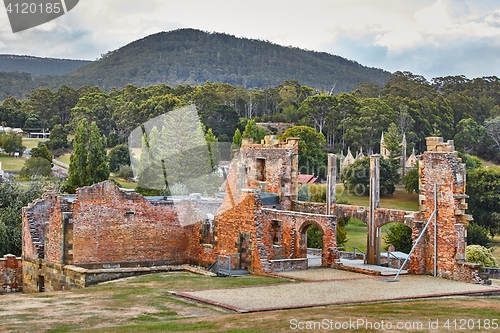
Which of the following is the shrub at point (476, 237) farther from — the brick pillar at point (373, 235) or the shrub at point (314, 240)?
the brick pillar at point (373, 235)

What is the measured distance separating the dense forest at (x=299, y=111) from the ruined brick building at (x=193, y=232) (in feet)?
201

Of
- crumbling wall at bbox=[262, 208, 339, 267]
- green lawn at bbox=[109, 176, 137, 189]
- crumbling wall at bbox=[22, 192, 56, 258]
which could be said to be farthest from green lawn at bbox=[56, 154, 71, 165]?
crumbling wall at bbox=[262, 208, 339, 267]

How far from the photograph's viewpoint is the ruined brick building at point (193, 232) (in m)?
27.4

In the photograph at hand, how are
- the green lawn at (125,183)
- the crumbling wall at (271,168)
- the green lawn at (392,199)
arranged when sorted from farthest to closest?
the green lawn at (125,183), the green lawn at (392,199), the crumbling wall at (271,168)

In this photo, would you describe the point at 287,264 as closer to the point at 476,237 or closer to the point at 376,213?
the point at 376,213

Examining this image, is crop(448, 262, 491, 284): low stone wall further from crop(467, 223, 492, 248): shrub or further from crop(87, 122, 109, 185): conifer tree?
crop(87, 122, 109, 185): conifer tree

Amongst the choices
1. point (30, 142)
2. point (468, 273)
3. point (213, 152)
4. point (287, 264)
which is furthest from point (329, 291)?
point (30, 142)

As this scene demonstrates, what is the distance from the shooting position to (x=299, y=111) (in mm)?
113938

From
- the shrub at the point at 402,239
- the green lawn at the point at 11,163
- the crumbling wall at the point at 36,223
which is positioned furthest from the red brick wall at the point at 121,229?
the green lawn at the point at 11,163

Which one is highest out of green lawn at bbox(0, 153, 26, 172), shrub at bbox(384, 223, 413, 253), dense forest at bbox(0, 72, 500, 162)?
dense forest at bbox(0, 72, 500, 162)

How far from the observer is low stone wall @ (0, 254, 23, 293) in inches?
1241

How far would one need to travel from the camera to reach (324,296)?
2203 cm

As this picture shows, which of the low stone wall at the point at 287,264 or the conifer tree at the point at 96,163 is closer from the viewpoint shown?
the low stone wall at the point at 287,264

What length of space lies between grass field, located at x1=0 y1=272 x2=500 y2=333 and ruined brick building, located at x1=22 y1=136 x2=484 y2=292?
13.6ft
